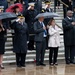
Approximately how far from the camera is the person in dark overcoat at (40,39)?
569 inches

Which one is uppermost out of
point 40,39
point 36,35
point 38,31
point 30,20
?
point 30,20

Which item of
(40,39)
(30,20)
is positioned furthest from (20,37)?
(30,20)

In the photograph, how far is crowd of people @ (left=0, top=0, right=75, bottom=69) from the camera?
14211 mm

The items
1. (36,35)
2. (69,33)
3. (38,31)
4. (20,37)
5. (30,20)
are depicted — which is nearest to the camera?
(20,37)

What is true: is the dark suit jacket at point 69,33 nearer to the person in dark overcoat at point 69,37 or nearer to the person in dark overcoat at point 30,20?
the person in dark overcoat at point 69,37

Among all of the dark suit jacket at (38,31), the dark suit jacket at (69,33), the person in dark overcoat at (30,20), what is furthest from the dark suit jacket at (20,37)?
the dark suit jacket at (69,33)

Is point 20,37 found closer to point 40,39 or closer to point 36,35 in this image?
point 36,35

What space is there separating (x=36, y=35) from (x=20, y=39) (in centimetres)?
69

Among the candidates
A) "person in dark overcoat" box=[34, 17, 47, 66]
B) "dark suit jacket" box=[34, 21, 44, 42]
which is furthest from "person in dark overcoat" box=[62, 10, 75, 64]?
"dark suit jacket" box=[34, 21, 44, 42]

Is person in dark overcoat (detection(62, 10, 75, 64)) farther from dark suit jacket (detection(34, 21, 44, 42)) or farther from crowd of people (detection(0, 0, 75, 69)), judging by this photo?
dark suit jacket (detection(34, 21, 44, 42))

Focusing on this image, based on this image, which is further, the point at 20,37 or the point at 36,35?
the point at 36,35

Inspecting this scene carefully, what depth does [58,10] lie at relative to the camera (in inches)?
797

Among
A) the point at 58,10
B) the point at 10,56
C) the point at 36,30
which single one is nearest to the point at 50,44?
the point at 36,30

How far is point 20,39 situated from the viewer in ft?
46.7
